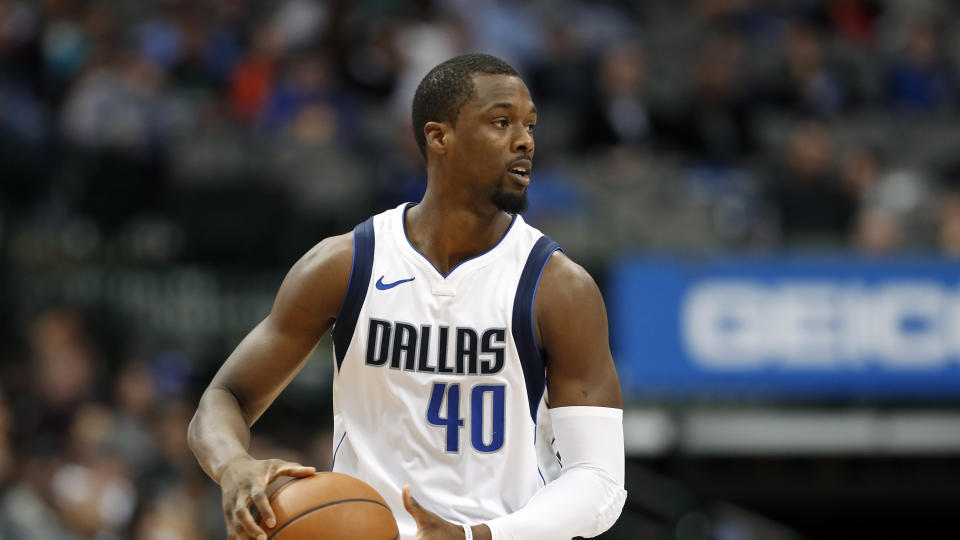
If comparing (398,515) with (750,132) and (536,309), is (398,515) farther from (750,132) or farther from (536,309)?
(750,132)

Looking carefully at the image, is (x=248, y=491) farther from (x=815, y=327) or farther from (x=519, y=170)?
(x=815, y=327)

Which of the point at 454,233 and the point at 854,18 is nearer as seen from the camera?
the point at 454,233

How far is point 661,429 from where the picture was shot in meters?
10.4

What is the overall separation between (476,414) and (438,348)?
8.6 inches

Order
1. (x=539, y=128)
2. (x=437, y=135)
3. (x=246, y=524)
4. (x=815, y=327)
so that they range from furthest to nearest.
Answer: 1. (x=539, y=128)
2. (x=815, y=327)
3. (x=437, y=135)
4. (x=246, y=524)

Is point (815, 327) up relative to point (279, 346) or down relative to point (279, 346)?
down

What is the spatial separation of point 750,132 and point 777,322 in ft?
10.00

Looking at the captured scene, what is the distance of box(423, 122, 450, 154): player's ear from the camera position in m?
3.89

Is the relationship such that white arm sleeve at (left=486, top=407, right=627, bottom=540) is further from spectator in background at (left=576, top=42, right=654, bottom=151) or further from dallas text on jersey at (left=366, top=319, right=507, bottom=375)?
spectator in background at (left=576, top=42, right=654, bottom=151)

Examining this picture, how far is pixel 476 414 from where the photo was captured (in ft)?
12.6

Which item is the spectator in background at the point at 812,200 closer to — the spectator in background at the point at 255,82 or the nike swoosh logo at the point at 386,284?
the spectator in background at the point at 255,82

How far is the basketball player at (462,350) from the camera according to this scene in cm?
378

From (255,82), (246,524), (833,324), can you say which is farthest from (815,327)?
(246,524)

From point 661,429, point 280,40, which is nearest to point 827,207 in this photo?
point 661,429
